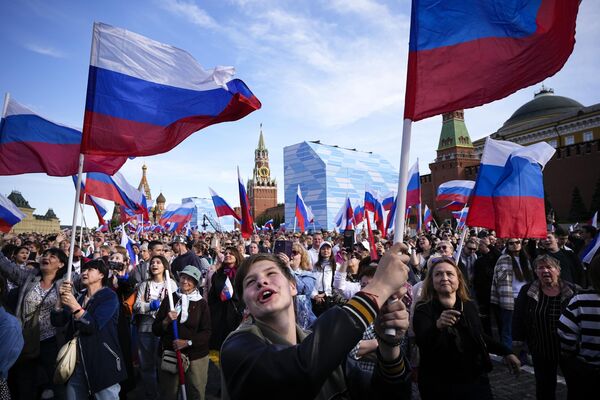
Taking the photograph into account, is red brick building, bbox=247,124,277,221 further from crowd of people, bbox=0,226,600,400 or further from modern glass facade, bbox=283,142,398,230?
crowd of people, bbox=0,226,600,400

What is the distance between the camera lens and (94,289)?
3.97 m

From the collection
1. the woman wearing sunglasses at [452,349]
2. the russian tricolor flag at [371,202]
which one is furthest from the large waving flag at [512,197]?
the russian tricolor flag at [371,202]

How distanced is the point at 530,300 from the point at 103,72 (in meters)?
5.16

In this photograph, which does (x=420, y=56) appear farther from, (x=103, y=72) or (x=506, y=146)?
(x=506, y=146)

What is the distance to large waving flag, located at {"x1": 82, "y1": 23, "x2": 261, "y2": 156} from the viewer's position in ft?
12.2

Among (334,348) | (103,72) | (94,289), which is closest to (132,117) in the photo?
(103,72)

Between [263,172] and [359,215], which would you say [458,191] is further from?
[263,172]

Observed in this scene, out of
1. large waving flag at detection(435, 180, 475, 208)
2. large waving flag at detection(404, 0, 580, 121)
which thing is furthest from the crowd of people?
large waving flag at detection(435, 180, 475, 208)

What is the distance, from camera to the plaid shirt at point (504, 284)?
6172 mm

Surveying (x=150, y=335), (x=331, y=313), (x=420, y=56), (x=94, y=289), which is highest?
(x=420, y=56)

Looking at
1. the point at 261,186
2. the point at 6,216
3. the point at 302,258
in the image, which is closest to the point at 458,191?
the point at 302,258

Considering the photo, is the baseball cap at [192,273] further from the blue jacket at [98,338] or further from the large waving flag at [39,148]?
the large waving flag at [39,148]

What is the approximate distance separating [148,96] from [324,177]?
38420 mm

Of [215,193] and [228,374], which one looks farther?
[215,193]
